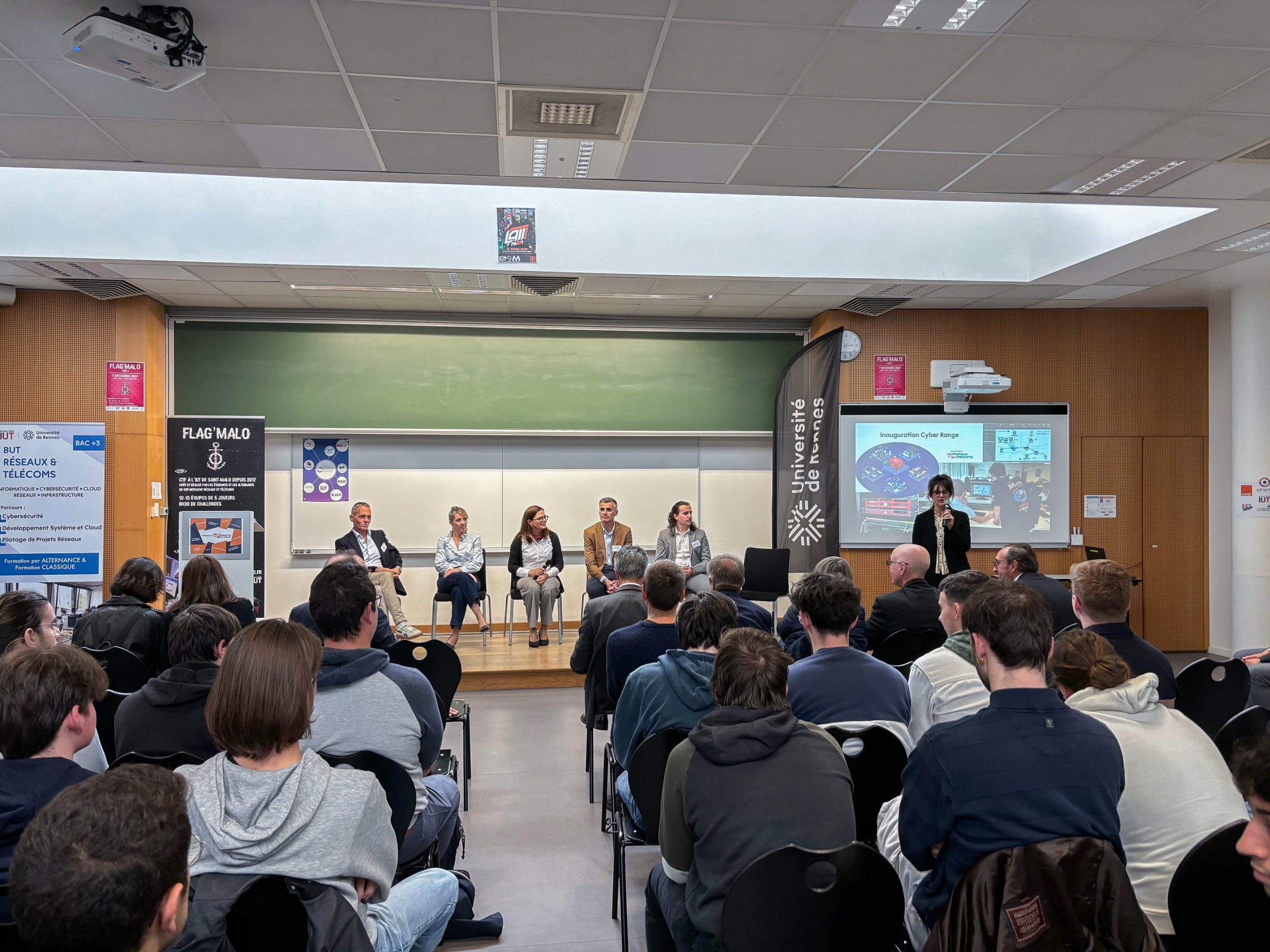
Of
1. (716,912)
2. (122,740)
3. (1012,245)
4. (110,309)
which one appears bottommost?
(716,912)

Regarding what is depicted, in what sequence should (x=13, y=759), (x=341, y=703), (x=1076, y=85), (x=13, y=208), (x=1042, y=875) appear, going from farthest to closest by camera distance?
(x=13, y=208), (x=1076, y=85), (x=341, y=703), (x=13, y=759), (x=1042, y=875)

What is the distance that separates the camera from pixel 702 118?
161 inches

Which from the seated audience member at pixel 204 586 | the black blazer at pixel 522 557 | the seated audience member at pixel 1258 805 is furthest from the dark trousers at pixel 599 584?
the seated audience member at pixel 1258 805

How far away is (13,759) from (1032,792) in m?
2.13

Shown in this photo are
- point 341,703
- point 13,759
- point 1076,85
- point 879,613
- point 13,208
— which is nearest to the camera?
point 13,759

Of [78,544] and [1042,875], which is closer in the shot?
[1042,875]

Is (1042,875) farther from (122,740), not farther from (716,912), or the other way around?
(122,740)

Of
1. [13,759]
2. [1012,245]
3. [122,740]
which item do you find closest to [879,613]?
[122,740]

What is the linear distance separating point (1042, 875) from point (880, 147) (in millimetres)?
3808

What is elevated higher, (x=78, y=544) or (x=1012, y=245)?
(x=1012, y=245)

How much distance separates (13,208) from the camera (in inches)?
245

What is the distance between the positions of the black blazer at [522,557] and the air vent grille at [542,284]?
7.14 feet

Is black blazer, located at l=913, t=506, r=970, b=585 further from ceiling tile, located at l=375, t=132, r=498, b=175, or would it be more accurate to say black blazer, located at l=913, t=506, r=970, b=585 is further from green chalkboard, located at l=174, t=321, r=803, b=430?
ceiling tile, located at l=375, t=132, r=498, b=175

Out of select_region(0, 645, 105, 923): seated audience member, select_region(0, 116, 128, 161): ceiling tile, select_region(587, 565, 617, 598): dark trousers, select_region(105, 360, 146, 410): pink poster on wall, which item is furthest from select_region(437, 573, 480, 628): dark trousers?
select_region(0, 645, 105, 923): seated audience member
